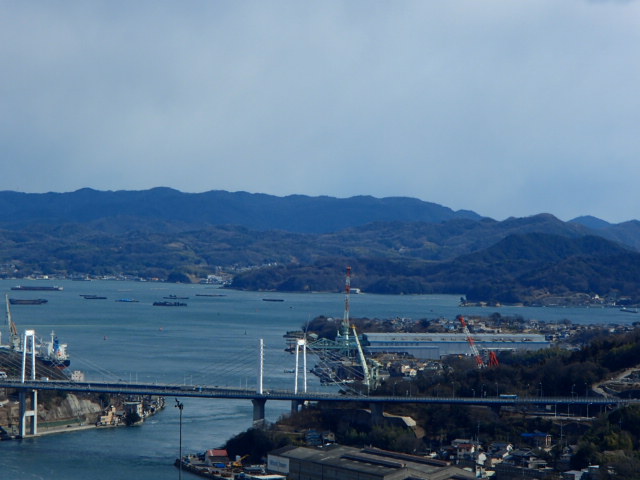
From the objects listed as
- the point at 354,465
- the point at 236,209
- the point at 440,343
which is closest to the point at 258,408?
the point at 354,465

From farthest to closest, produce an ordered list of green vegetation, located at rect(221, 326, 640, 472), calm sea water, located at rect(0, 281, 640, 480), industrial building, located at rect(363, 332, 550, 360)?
industrial building, located at rect(363, 332, 550, 360)
calm sea water, located at rect(0, 281, 640, 480)
green vegetation, located at rect(221, 326, 640, 472)

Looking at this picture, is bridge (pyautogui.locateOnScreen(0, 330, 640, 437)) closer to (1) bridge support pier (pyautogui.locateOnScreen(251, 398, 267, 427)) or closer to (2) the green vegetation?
(1) bridge support pier (pyautogui.locateOnScreen(251, 398, 267, 427))

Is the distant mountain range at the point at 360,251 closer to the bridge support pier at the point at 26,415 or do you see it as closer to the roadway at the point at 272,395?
the roadway at the point at 272,395

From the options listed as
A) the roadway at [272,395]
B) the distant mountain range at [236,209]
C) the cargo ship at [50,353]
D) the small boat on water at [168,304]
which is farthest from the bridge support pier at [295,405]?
the distant mountain range at [236,209]

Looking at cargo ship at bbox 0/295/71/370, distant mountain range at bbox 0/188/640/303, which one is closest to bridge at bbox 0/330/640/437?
cargo ship at bbox 0/295/71/370

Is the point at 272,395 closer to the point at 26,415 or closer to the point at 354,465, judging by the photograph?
the point at 26,415

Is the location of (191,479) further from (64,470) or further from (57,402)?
(57,402)

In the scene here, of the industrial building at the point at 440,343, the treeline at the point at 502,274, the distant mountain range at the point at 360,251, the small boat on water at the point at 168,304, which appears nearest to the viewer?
the industrial building at the point at 440,343
